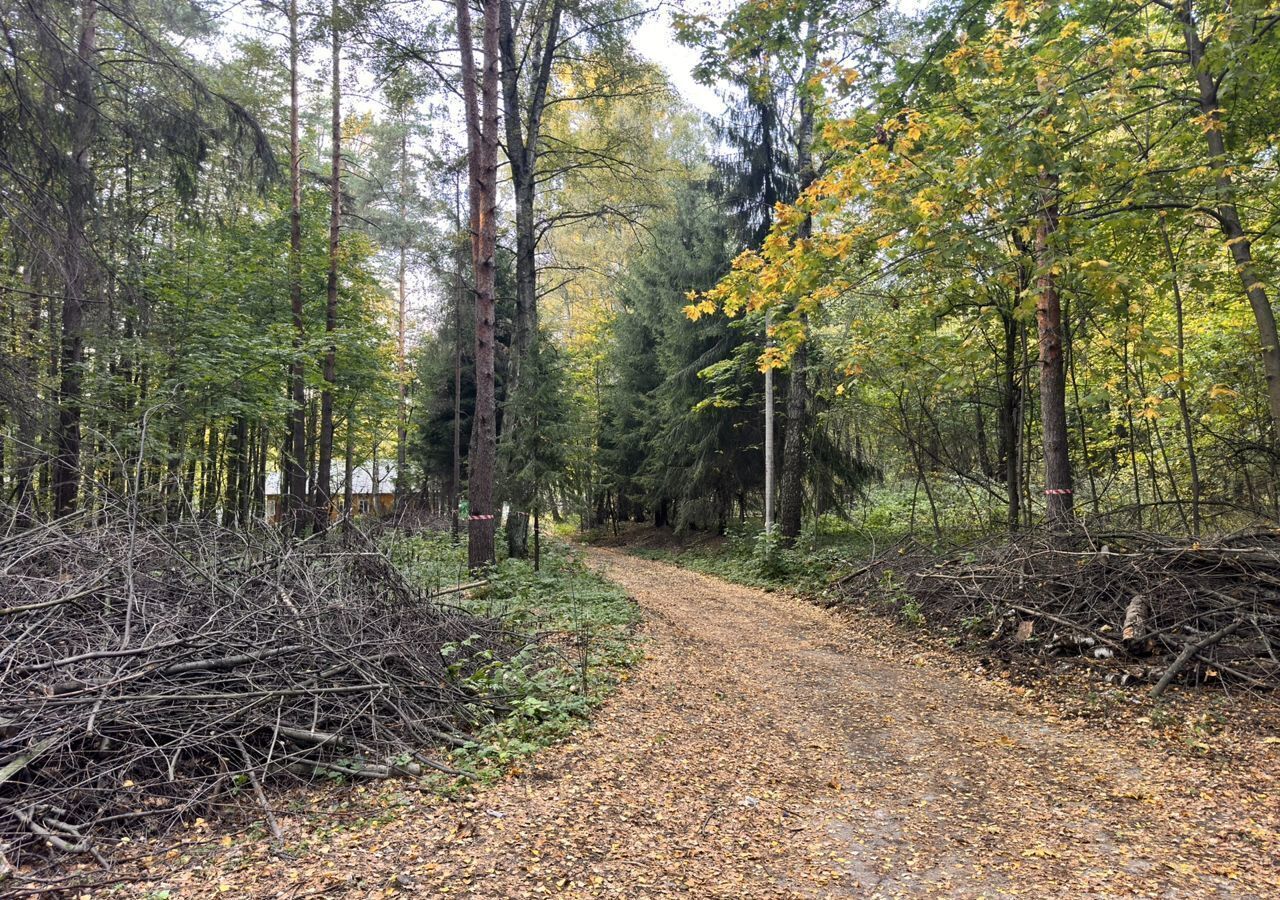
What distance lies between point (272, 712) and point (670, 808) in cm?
227

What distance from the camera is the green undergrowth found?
13.8ft

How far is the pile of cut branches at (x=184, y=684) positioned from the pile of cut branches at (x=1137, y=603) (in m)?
5.13

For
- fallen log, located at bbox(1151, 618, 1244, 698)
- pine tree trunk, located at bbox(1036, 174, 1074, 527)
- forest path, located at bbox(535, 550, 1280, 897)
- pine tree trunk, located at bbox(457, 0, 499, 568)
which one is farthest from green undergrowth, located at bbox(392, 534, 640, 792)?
pine tree trunk, located at bbox(1036, 174, 1074, 527)

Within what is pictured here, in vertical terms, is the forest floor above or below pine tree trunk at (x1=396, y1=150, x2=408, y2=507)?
below

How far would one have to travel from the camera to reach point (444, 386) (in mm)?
21594

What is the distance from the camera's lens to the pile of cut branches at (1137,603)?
5207 mm

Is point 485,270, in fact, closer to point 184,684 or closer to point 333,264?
point 184,684

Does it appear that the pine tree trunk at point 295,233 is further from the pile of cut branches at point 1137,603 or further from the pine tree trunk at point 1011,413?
the pine tree trunk at point 1011,413

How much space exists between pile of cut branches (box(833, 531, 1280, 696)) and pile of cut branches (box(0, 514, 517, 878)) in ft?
16.8

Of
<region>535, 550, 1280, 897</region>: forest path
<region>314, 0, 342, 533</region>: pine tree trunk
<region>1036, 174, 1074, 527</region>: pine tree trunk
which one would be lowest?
<region>535, 550, 1280, 897</region>: forest path

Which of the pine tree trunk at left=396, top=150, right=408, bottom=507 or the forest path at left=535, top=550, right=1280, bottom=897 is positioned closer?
the forest path at left=535, top=550, right=1280, bottom=897

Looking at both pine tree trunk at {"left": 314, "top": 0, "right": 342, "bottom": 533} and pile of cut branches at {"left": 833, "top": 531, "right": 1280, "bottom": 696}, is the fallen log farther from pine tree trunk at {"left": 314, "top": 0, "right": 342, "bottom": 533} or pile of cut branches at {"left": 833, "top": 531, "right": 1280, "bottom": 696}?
pine tree trunk at {"left": 314, "top": 0, "right": 342, "bottom": 533}

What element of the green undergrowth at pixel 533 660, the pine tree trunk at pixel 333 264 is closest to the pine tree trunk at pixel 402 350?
the pine tree trunk at pixel 333 264

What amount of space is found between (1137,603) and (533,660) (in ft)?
17.2
